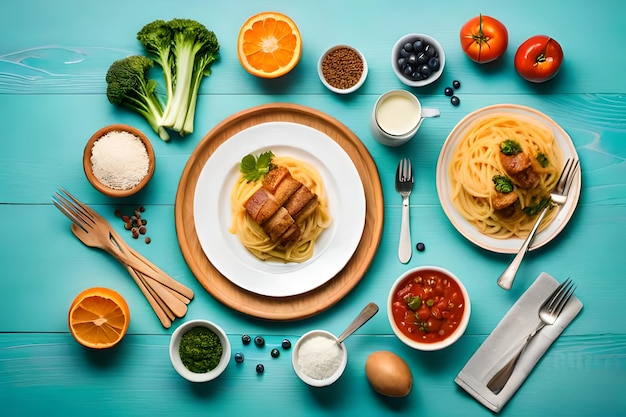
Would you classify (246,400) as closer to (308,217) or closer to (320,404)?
(320,404)

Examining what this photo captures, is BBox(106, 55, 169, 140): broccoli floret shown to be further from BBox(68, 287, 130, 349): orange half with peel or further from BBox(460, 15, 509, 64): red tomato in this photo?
BBox(460, 15, 509, 64): red tomato

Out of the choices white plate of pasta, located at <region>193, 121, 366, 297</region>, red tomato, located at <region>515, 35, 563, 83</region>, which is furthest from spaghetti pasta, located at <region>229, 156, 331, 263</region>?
red tomato, located at <region>515, 35, 563, 83</region>

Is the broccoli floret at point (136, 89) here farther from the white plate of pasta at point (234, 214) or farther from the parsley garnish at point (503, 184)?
the parsley garnish at point (503, 184)

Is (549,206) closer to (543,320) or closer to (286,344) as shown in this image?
(543,320)

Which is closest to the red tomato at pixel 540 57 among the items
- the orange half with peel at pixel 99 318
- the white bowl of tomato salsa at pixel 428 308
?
the white bowl of tomato salsa at pixel 428 308

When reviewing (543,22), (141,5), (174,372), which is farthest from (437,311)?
(141,5)

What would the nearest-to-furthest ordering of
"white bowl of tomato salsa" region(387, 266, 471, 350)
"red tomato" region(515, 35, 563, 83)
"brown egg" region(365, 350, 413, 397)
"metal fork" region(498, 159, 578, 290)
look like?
"brown egg" region(365, 350, 413, 397)
"white bowl of tomato salsa" region(387, 266, 471, 350)
"metal fork" region(498, 159, 578, 290)
"red tomato" region(515, 35, 563, 83)

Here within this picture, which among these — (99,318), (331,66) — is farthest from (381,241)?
(99,318)
